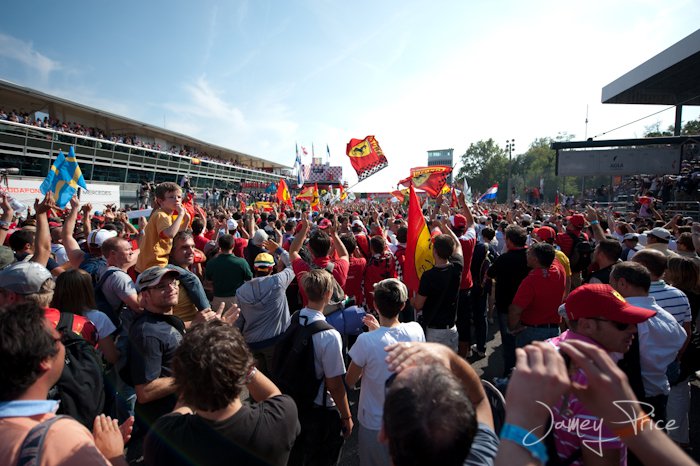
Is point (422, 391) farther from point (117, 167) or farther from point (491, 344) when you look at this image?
point (117, 167)

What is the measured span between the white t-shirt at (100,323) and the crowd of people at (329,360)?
0.6 inches

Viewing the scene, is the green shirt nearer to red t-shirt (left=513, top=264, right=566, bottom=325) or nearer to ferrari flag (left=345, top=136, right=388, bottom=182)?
red t-shirt (left=513, top=264, right=566, bottom=325)

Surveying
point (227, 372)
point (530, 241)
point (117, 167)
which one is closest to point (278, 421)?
point (227, 372)

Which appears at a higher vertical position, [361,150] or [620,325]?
[361,150]

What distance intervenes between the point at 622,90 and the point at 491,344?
3021 centimetres

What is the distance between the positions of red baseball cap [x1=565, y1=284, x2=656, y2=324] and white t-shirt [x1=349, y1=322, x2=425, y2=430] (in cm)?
109

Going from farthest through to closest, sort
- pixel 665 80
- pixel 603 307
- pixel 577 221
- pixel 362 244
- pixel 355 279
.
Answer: pixel 665 80
pixel 577 221
pixel 362 244
pixel 355 279
pixel 603 307

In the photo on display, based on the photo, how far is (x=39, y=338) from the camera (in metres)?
1.53

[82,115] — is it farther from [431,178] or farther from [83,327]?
[83,327]

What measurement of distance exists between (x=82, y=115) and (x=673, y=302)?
51.5 meters

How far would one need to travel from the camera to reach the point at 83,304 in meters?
2.87

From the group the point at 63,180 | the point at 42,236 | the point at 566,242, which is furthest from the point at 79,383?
the point at 63,180

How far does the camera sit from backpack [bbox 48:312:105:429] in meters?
2.02

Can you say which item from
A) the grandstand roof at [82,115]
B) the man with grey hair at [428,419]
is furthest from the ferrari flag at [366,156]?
the grandstand roof at [82,115]
